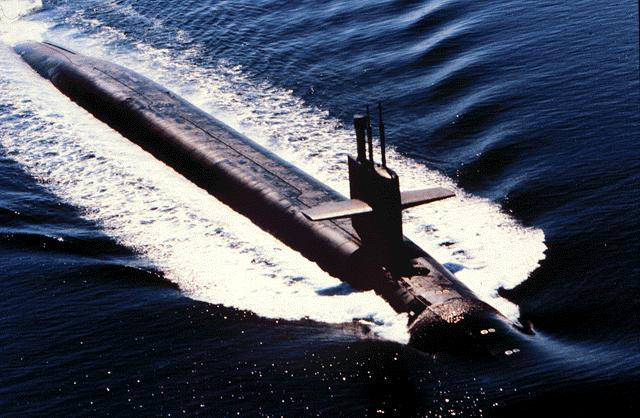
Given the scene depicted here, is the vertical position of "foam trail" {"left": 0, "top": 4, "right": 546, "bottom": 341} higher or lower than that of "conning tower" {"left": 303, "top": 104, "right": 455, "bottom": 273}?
lower

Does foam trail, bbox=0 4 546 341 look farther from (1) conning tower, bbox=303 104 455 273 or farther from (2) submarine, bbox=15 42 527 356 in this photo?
(1) conning tower, bbox=303 104 455 273

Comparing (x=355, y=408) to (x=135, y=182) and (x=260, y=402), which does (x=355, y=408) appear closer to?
(x=260, y=402)

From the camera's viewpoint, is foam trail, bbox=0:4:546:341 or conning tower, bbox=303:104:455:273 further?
foam trail, bbox=0:4:546:341

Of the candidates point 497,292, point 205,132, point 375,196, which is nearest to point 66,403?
point 375,196

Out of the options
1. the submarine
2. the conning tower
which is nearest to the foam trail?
the submarine

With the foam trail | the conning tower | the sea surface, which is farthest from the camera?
the foam trail

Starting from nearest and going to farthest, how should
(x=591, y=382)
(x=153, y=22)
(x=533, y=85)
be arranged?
(x=591, y=382), (x=533, y=85), (x=153, y=22)
